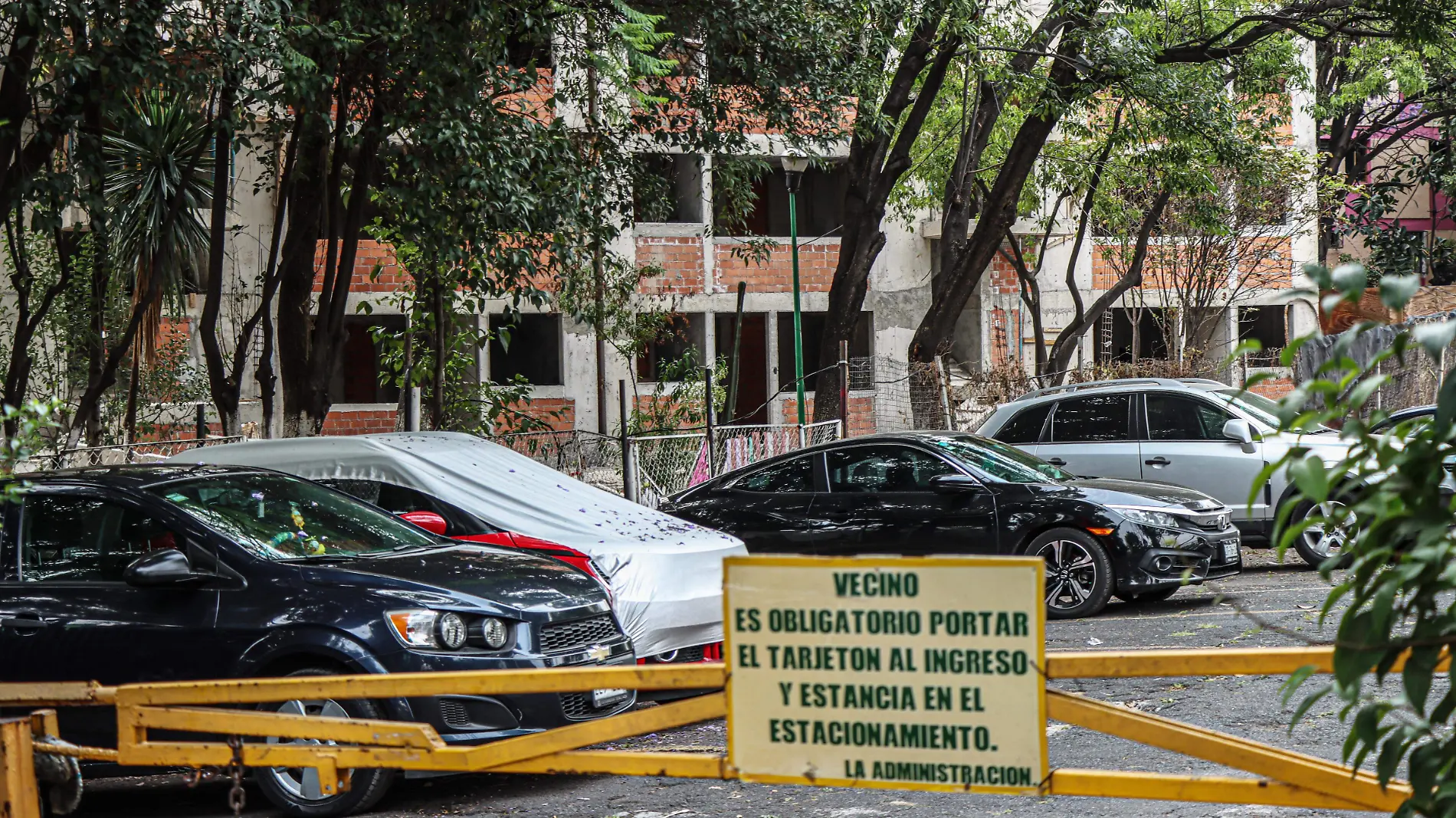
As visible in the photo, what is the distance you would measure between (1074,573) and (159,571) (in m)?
7.38

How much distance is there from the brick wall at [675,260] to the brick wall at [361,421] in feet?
16.7

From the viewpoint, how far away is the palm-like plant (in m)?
14.3

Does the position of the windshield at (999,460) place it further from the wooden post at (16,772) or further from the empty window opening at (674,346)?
the empty window opening at (674,346)

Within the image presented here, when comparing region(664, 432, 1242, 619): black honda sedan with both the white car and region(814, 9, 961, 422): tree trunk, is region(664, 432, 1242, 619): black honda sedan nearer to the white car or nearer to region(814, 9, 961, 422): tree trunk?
the white car

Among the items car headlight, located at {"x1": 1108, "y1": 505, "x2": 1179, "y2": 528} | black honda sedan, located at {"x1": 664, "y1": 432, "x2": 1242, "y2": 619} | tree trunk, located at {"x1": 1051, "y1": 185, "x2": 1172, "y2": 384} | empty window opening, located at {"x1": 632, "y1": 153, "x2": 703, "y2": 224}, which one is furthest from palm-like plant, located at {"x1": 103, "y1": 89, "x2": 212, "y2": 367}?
Result: tree trunk, located at {"x1": 1051, "y1": 185, "x2": 1172, "y2": 384}

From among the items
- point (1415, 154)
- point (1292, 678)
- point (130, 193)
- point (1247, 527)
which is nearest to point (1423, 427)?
point (1292, 678)

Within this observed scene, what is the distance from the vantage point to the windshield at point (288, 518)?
6988mm

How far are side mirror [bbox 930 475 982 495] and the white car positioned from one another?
299 cm

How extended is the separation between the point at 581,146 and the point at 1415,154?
2603 centimetres

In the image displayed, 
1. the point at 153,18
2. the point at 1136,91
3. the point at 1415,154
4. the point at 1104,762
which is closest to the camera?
the point at 1104,762

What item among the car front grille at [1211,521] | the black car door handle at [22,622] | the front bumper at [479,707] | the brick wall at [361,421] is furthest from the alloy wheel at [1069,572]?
the brick wall at [361,421]

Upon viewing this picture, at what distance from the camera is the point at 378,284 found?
82.0ft

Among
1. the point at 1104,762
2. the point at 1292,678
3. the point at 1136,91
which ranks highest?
the point at 1136,91

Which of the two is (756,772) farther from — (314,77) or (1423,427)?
(314,77)
